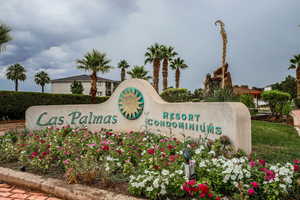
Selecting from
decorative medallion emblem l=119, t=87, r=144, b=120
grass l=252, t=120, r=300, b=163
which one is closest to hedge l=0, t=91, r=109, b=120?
decorative medallion emblem l=119, t=87, r=144, b=120

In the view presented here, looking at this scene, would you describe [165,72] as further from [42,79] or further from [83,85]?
[42,79]

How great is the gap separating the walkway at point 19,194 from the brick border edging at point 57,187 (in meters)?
0.07

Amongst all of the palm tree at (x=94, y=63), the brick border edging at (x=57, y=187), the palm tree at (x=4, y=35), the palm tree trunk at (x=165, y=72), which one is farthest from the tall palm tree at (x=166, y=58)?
the brick border edging at (x=57, y=187)

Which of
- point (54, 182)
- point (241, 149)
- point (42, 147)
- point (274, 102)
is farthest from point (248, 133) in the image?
point (274, 102)

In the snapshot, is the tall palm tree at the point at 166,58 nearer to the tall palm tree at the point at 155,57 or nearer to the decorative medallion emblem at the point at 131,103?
the tall palm tree at the point at 155,57

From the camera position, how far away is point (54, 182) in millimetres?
3266

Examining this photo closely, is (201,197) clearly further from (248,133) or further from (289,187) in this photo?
(248,133)

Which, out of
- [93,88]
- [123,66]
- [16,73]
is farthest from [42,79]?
[93,88]

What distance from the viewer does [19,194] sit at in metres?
3.21

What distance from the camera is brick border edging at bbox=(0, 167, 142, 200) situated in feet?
9.21

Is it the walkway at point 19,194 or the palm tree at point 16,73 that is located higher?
the palm tree at point 16,73

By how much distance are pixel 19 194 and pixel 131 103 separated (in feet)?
13.7

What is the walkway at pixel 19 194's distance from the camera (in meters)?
3.06

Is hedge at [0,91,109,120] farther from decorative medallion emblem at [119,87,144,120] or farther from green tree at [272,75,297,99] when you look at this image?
green tree at [272,75,297,99]
